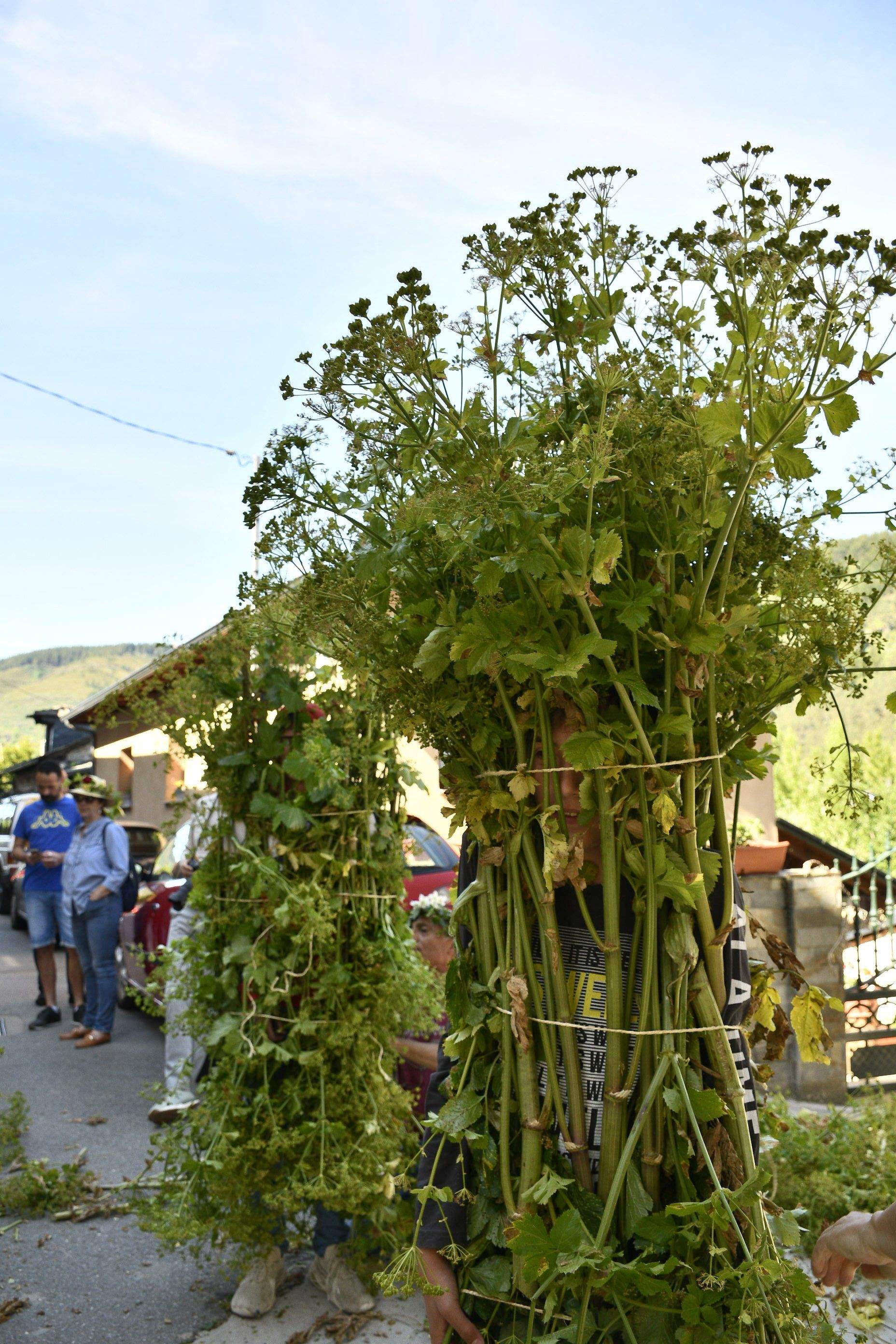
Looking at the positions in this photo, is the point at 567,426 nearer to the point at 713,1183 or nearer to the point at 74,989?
the point at 713,1183

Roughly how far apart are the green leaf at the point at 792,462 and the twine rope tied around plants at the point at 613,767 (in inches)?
17.9

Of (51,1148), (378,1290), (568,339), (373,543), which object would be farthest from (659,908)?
(51,1148)

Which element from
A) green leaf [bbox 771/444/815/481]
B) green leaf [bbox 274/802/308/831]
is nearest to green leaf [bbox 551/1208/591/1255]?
green leaf [bbox 771/444/815/481]

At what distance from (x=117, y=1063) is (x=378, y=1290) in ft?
15.1

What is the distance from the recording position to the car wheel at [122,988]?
10.1 m

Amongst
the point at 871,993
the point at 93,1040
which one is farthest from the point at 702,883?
the point at 93,1040

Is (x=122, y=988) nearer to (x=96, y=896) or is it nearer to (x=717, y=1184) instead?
(x=96, y=896)

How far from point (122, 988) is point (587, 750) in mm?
9833

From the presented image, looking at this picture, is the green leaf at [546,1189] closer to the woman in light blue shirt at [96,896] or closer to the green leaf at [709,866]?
the green leaf at [709,866]

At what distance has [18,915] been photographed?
18.1 meters

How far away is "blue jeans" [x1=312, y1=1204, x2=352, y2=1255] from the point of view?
13.5 feet

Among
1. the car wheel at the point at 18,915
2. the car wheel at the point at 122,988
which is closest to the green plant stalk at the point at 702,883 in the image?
the car wheel at the point at 122,988

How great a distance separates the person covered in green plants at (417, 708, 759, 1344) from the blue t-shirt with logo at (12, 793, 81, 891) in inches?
321

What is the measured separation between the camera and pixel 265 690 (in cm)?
402
